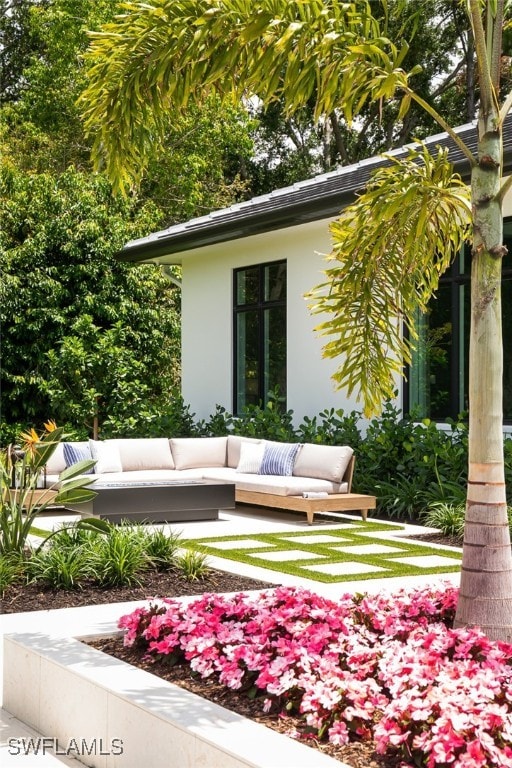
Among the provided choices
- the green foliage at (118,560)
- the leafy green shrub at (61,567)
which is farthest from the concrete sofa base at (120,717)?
the green foliage at (118,560)

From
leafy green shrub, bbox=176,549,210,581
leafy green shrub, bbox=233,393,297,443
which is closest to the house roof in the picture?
leafy green shrub, bbox=233,393,297,443

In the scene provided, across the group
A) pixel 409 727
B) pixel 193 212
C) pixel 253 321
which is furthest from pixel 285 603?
pixel 193 212

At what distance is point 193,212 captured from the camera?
1057 inches

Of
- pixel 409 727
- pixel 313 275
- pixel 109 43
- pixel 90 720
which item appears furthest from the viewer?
pixel 313 275

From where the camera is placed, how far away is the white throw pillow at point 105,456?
1302 cm

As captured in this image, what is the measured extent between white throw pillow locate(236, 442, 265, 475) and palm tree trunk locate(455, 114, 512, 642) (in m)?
8.70

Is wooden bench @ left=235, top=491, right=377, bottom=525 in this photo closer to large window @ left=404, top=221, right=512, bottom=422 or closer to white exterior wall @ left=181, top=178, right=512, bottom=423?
large window @ left=404, top=221, right=512, bottom=422

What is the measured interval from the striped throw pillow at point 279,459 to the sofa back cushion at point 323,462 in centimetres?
8

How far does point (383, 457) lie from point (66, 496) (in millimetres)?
6382

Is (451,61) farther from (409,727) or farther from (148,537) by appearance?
(409,727)

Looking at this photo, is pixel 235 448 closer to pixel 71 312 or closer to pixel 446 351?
pixel 446 351

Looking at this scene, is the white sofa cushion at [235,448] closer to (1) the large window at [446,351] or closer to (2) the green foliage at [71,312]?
(1) the large window at [446,351]

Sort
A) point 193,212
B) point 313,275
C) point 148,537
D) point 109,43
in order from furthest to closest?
point 193,212, point 313,275, point 148,537, point 109,43

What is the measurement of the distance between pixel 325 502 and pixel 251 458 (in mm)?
1962
